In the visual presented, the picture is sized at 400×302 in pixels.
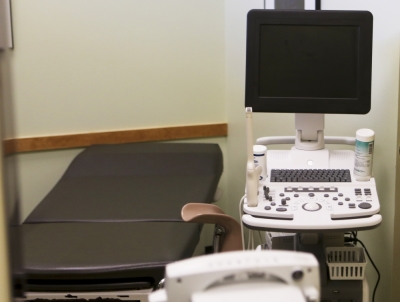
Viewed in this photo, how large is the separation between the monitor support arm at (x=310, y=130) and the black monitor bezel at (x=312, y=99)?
0.06m

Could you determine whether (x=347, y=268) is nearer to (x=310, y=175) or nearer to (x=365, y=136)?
(x=310, y=175)

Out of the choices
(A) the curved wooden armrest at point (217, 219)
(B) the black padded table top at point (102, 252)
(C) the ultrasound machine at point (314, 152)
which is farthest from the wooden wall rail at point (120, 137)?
(A) the curved wooden armrest at point (217, 219)

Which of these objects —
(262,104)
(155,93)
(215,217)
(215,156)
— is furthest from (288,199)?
(155,93)

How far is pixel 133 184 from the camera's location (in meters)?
2.46

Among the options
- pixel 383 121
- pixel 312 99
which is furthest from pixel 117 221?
pixel 383 121

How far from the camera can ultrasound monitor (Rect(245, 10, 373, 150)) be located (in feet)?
5.70

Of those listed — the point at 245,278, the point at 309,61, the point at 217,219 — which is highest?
the point at 309,61

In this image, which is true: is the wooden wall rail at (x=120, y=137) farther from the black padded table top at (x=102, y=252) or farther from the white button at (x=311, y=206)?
the white button at (x=311, y=206)

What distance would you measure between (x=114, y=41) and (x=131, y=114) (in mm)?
422

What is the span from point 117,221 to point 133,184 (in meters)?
0.45

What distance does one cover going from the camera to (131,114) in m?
3.13

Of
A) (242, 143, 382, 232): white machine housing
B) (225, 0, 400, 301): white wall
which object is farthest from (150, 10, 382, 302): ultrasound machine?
(225, 0, 400, 301): white wall

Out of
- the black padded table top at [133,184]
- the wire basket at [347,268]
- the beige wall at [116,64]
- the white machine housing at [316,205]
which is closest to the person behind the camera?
the white machine housing at [316,205]

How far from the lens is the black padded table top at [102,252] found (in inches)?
62.9
